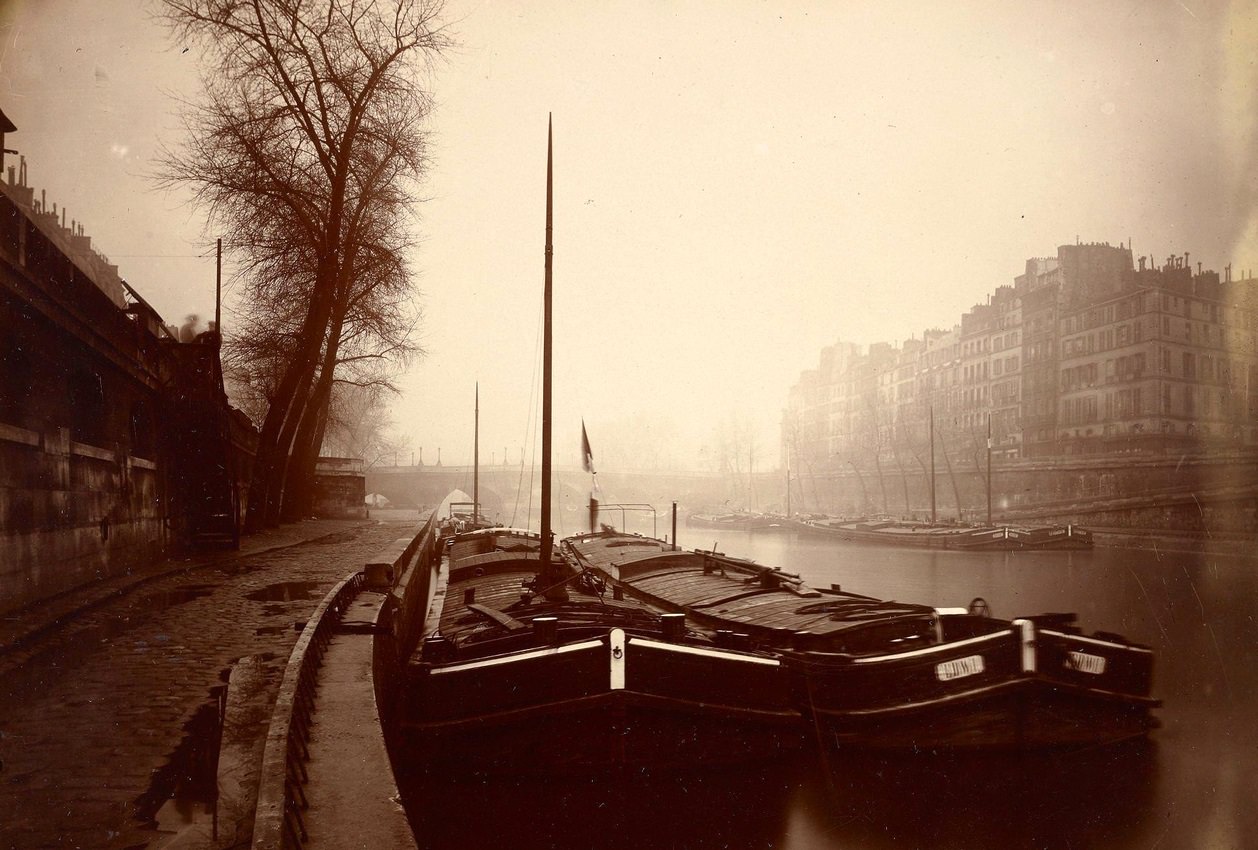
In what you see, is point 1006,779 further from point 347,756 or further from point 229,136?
point 229,136

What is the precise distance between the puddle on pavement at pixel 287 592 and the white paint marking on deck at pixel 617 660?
4.87 meters

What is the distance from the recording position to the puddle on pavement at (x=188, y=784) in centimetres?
439

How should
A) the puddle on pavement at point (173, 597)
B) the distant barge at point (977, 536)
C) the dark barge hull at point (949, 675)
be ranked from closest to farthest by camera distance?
the dark barge hull at point (949, 675) < the puddle on pavement at point (173, 597) < the distant barge at point (977, 536)

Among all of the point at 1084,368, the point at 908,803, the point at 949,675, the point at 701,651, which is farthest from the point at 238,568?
the point at 1084,368

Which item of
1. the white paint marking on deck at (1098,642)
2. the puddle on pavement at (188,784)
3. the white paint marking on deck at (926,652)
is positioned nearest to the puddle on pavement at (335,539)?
the white paint marking on deck at (926,652)

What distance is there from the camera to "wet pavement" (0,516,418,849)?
4.41 m

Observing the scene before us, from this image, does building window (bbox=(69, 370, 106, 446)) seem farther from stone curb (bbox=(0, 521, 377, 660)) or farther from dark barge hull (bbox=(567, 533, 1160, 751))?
dark barge hull (bbox=(567, 533, 1160, 751))

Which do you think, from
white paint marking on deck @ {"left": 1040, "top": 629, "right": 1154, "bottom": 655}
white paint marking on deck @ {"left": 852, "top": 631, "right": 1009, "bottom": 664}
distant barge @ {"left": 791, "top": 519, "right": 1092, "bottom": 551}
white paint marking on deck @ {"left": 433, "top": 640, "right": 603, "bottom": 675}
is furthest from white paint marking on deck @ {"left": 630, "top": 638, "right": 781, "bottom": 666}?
distant barge @ {"left": 791, "top": 519, "right": 1092, "bottom": 551}

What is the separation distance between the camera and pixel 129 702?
248 inches

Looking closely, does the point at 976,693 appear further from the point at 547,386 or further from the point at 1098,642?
the point at 547,386

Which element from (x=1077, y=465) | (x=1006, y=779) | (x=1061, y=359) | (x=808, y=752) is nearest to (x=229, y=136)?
(x=808, y=752)

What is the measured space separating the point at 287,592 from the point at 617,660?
18.2 ft

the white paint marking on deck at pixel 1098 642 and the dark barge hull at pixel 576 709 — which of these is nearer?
the dark barge hull at pixel 576 709

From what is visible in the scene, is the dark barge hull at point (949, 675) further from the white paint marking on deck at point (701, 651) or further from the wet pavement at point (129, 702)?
the wet pavement at point (129, 702)
